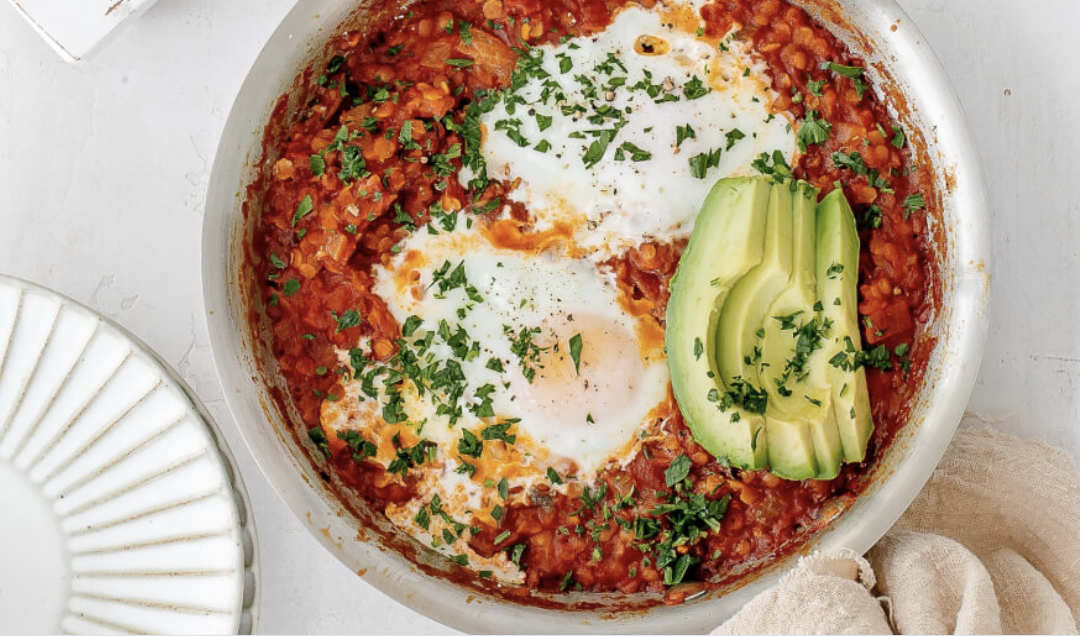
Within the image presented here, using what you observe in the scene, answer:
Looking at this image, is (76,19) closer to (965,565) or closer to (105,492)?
(105,492)

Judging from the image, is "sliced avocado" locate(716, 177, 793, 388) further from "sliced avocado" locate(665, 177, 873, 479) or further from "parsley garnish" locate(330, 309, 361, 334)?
"parsley garnish" locate(330, 309, 361, 334)

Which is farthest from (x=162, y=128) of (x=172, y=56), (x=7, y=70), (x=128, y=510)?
(x=128, y=510)

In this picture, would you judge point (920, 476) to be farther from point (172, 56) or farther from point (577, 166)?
point (172, 56)

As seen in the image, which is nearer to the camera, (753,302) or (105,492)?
(753,302)

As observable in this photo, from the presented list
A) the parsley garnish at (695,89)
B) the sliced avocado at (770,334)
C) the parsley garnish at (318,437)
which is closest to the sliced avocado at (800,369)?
the sliced avocado at (770,334)

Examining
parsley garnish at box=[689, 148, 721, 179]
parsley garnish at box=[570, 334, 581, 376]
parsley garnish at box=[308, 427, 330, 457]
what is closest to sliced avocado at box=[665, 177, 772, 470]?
parsley garnish at box=[689, 148, 721, 179]

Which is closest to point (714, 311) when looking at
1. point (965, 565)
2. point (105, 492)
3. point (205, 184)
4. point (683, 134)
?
point (683, 134)
